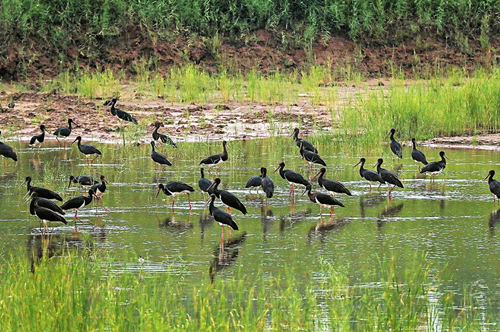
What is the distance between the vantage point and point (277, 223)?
12.5 m

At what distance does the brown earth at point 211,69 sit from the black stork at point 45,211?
34.2 feet

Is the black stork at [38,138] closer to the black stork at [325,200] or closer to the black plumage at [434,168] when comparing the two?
the black plumage at [434,168]

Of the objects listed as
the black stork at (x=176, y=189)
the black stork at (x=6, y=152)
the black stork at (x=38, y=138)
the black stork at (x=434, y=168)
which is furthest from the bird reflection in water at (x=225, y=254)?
the black stork at (x=38, y=138)

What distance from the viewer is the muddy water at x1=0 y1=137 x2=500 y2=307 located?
400 inches

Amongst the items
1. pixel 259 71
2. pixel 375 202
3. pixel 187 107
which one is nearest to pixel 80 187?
pixel 375 202

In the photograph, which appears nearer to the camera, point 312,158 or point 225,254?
point 225,254

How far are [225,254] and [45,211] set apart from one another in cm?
243

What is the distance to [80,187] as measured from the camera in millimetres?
15609

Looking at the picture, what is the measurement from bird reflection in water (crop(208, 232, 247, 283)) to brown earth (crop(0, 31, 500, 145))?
1064cm

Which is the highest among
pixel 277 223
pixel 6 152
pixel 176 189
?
pixel 6 152

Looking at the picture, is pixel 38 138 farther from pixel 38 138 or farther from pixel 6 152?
pixel 6 152

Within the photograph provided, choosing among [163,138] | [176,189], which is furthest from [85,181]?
[163,138]

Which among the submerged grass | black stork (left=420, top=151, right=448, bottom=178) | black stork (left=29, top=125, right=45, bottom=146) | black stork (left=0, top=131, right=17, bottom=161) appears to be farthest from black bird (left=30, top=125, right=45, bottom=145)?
the submerged grass

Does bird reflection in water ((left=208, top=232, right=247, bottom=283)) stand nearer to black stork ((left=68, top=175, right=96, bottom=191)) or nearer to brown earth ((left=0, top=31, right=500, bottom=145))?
black stork ((left=68, top=175, right=96, bottom=191))
